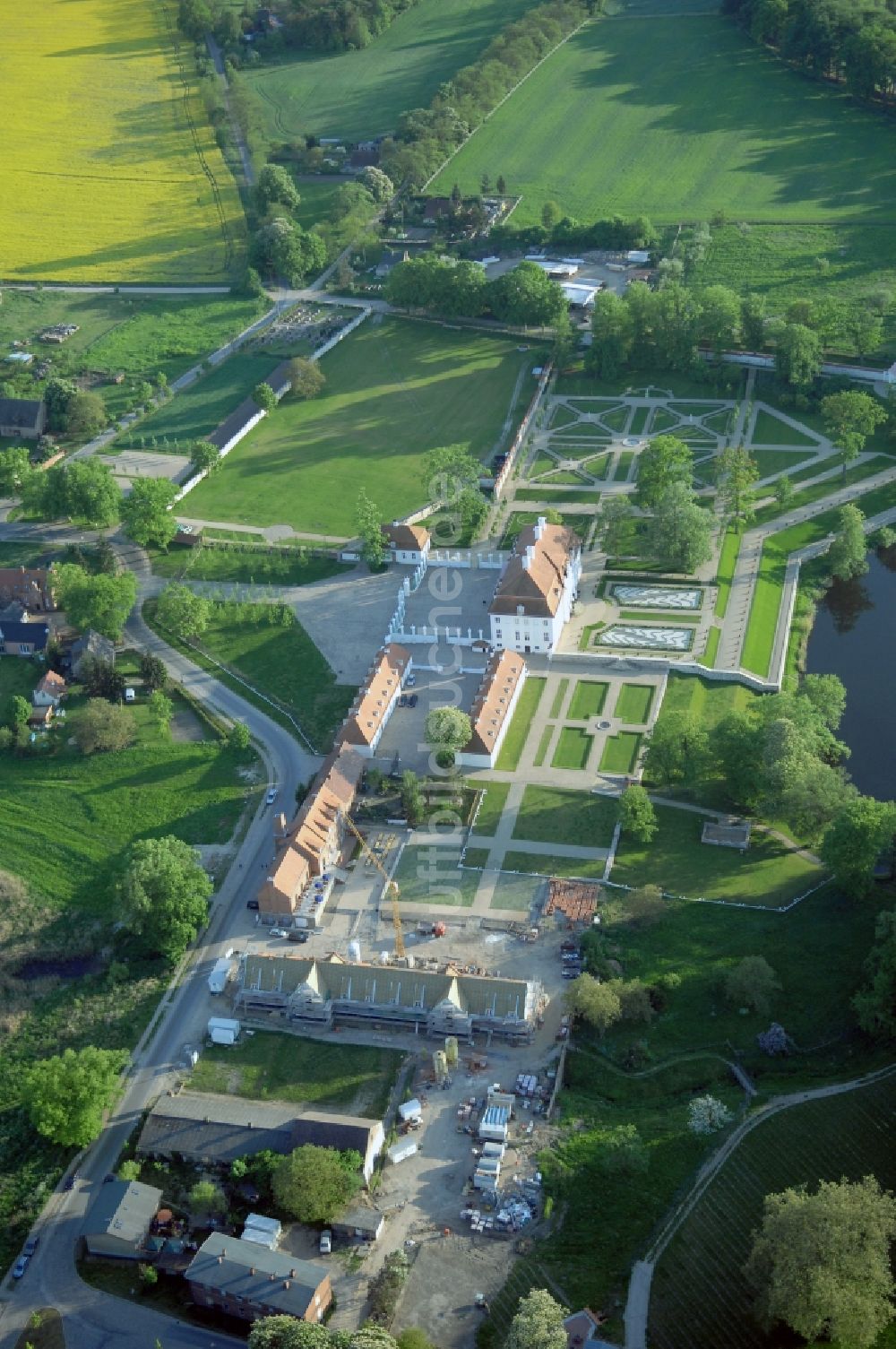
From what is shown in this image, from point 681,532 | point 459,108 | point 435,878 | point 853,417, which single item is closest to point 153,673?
point 435,878

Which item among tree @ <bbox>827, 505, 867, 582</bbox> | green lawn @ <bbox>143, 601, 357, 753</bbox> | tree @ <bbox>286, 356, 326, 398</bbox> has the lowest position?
green lawn @ <bbox>143, 601, 357, 753</bbox>

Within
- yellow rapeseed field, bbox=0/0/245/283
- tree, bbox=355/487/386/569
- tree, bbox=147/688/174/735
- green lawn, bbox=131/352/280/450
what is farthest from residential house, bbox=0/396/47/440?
tree, bbox=147/688/174/735

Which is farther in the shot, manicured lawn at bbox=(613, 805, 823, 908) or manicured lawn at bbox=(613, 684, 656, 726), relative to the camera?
manicured lawn at bbox=(613, 684, 656, 726)

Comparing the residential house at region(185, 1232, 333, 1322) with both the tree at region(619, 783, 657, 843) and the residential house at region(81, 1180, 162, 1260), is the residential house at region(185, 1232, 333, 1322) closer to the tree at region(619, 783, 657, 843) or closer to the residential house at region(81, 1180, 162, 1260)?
the residential house at region(81, 1180, 162, 1260)

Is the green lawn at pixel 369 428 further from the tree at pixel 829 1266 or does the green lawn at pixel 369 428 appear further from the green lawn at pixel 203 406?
the tree at pixel 829 1266

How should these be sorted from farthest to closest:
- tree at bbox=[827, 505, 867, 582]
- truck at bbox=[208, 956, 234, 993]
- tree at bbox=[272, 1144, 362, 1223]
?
tree at bbox=[827, 505, 867, 582], truck at bbox=[208, 956, 234, 993], tree at bbox=[272, 1144, 362, 1223]

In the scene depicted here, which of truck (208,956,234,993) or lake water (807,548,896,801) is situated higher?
lake water (807,548,896,801)

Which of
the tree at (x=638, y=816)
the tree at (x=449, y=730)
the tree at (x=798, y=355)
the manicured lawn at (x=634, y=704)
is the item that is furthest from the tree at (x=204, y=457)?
the tree at (x=638, y=816)
